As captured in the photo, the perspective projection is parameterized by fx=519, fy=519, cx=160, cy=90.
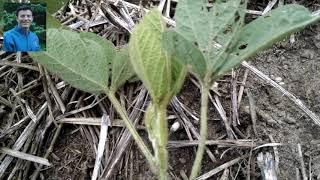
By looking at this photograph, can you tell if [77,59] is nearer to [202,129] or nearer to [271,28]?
[202,129]

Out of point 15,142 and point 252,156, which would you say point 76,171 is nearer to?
point 15,142

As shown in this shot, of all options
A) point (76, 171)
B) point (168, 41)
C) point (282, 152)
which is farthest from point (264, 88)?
point (76, 171)

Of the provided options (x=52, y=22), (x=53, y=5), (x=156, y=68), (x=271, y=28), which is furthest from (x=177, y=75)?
(x=53, y=5)

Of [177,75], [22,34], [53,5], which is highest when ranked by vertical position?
[53,5]

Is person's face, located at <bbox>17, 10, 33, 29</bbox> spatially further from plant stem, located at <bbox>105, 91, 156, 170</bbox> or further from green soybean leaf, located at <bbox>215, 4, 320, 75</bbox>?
green soybean leaf, located at <bbox>215, 4, 320, 75</bbox>

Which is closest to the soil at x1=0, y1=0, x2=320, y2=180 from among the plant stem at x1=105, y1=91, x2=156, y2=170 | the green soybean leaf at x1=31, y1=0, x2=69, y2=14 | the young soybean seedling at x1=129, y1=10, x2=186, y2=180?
the plant stem at x1=105, y1=91, x2=156, y2=170

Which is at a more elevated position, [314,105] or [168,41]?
[168,41]
